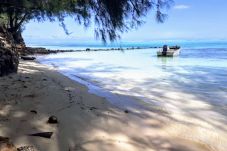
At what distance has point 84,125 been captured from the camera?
572 cm

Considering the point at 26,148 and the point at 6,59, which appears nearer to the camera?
the point at 26,148

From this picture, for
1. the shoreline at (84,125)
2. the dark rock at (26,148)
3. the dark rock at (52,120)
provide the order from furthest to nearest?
the dark rock at (52,120) → the shoreline at (84,125) → the dark rock at (26,148)

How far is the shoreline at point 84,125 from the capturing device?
4.87m

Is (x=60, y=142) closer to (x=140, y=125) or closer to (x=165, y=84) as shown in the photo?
(x=140, y=125)

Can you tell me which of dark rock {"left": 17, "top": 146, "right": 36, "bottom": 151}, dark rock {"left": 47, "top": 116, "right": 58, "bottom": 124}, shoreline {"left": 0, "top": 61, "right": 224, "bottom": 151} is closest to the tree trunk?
shoreline {"left": 0, "top": 61, "right": 224, "bottom": 151}

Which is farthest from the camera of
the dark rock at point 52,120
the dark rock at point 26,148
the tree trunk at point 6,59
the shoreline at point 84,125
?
the tree trunk at point 6,59

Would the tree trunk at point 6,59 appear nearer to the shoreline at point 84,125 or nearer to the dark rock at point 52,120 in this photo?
the shoreline at point 84,125

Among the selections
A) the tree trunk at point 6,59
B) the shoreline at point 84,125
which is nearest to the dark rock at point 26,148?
the shoreline at point 84,125

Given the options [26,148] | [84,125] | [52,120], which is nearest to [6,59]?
[52,120]

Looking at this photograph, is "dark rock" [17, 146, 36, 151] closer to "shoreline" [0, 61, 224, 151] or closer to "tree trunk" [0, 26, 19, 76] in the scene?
"shoreline" [0, 61, 224, 151]

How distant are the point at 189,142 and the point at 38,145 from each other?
2.16 metres

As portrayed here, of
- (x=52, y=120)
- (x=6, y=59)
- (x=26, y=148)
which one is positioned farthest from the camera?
(x=6, y=59)

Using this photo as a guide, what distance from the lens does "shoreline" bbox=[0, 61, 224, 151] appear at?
16.0ft

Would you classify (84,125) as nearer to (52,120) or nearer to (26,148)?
(52,120)
